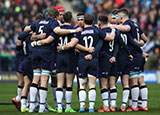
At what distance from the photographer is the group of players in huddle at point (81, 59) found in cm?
1252

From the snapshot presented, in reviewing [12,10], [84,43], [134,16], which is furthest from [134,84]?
[12,10]

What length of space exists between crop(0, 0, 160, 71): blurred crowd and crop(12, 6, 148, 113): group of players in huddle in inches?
525

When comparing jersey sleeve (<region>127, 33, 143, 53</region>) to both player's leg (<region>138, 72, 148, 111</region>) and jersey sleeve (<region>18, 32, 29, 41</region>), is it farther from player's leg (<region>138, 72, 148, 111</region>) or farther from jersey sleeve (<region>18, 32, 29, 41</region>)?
jersey sleeve (<region>18, 32, 29, 41</region>)

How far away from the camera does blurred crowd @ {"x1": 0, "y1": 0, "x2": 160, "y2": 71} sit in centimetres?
2792

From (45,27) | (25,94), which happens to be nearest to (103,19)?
(45,27)

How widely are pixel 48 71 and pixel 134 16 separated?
1995 cm

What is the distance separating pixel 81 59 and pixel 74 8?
23219mm

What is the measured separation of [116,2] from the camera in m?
33.6

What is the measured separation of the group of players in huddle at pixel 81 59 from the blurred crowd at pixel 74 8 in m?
13.3

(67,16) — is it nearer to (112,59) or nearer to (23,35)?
(23,35)

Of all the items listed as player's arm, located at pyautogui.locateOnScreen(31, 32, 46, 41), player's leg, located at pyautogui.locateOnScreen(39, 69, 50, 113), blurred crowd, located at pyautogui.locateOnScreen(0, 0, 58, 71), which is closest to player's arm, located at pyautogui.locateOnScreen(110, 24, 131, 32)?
player's arm, located at pyautogui.locateOnScreen(31, 32, 46, 41)

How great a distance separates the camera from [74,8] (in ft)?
117

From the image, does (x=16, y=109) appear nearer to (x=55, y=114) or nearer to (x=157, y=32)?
(x=55, y=114)

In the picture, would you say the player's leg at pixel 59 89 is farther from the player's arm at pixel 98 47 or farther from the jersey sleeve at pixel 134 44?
the jersey sleeve at pixel 134 44
